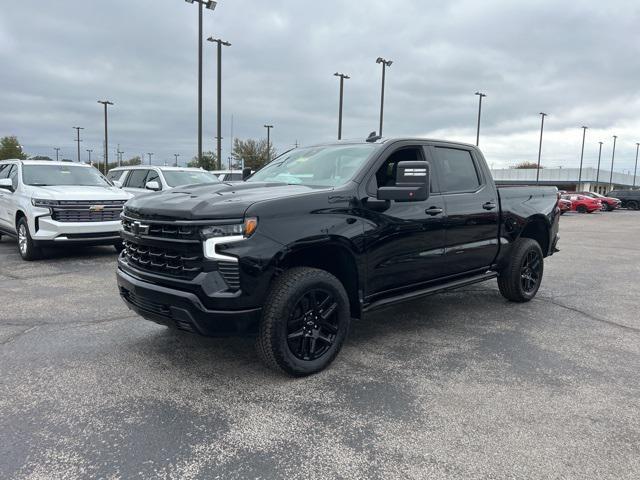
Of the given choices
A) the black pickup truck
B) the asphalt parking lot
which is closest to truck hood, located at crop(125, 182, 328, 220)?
the black pickup truck

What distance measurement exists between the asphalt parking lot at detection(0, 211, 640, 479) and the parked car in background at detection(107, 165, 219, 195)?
20.3ft

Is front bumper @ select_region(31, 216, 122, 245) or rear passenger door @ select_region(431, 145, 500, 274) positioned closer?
rear passenger door @ select_region(431, 145, 500, 274)

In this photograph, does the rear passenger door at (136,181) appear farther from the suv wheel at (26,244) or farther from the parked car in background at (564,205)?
the parked car in background at (564,205)

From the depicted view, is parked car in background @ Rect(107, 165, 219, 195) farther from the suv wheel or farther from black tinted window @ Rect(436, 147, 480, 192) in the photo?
black tinted window @ Rect(436, 147, 480, 192)

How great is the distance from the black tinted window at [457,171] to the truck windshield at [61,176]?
737cm

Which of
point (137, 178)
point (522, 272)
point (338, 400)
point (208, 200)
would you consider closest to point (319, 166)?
point (208, 200)

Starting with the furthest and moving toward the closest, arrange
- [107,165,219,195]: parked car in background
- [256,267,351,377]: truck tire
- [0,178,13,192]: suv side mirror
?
[107,165,219,195]: parked car in background < [0,178,13,192]: suv side mirror < [256,267,351,377]: truck tire

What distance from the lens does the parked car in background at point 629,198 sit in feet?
145

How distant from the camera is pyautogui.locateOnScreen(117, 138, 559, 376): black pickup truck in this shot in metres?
3.38

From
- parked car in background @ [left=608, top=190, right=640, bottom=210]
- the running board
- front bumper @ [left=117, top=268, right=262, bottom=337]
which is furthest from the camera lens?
parked car in background @ [left=608, top=190, right=640, bottom=210]

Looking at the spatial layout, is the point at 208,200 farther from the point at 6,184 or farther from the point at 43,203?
the point at 6,184

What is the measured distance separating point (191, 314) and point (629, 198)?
50.1 m

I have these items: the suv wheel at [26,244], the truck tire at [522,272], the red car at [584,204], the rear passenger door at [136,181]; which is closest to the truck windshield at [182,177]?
the rear passenger door at [136,181]

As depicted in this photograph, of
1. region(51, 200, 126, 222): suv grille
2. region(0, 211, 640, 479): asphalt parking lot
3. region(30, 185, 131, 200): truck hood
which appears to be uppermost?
region(30, 185, 131, 200): truck hood
